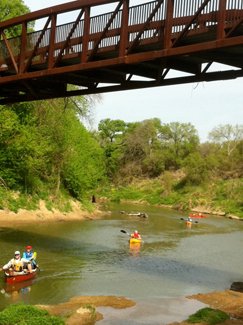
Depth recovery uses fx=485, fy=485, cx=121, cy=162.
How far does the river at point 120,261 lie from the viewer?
19.9m

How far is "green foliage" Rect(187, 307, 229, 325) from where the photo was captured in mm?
15797

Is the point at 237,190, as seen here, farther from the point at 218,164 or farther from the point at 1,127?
the point at 1,127

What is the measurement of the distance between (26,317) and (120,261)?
40.0 feet

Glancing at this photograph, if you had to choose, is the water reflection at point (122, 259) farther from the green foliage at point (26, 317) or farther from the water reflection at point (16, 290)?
the green foliage at point (26, 317)

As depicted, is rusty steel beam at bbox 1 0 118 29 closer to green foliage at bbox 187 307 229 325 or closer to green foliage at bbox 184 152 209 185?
green foliage at bbox 187 307 229 325

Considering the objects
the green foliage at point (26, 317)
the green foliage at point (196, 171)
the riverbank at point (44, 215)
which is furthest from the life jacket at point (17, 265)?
the green foliage at point (196, 171)

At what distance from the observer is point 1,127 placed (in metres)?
35.9

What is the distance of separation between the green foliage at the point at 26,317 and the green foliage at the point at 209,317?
4567mm

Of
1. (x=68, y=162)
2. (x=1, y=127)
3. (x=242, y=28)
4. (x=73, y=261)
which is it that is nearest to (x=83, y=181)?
(x=68, y=162)

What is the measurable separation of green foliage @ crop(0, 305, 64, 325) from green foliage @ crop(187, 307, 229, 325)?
15.0 feet

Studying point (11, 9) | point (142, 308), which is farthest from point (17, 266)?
point (11, 9)

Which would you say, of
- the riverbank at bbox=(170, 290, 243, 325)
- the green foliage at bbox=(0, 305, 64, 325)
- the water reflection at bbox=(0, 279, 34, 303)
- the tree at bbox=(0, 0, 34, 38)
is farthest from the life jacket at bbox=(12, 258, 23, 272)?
the tree at bbox=(0, 0, 34, 38)

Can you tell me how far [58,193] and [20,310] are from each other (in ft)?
101

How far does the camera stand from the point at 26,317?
14.3 meters
